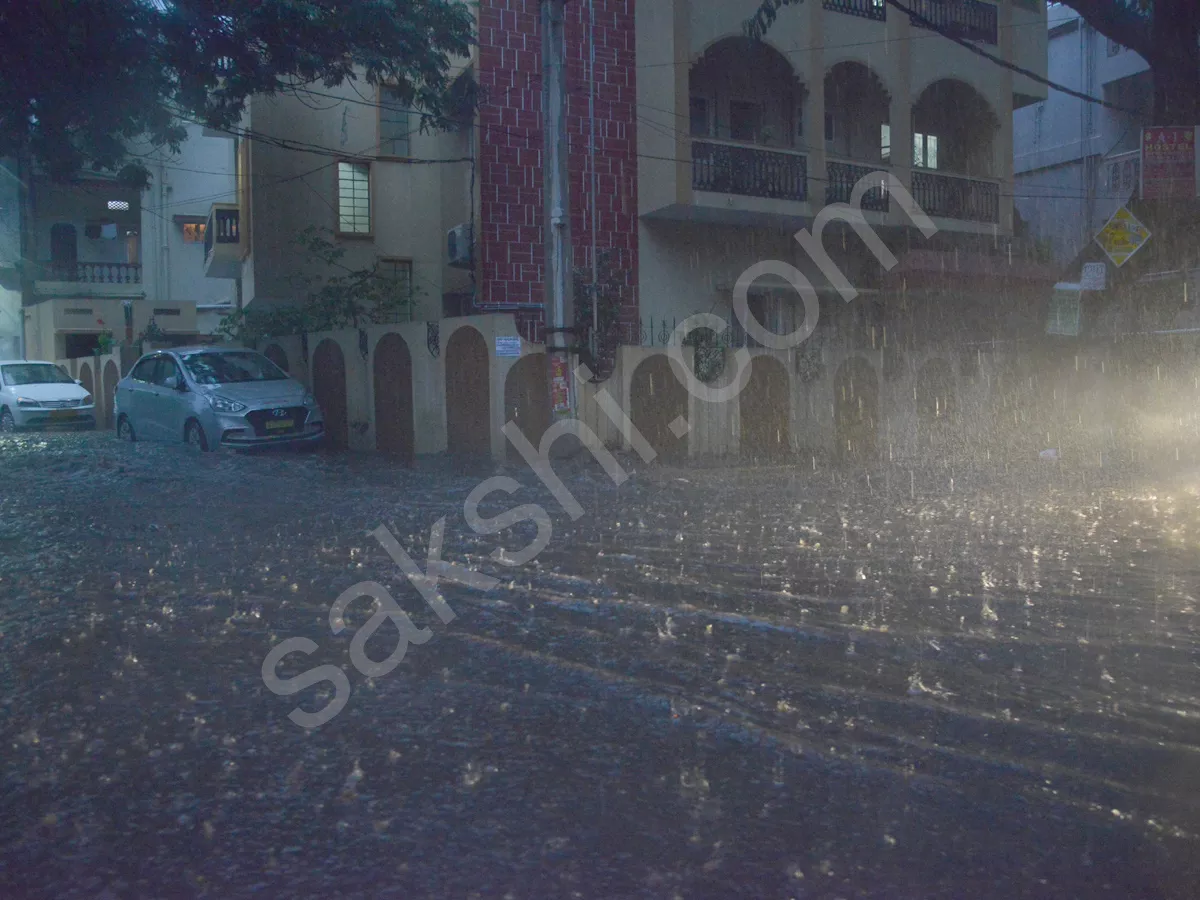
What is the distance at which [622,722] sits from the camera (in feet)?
13.6

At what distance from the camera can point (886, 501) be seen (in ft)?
35.5

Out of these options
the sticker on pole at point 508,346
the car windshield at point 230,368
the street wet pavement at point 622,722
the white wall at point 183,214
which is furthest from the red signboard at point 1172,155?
the white wall at point 183,214

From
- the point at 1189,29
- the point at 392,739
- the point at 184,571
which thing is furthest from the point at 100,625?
the point at 1189,29

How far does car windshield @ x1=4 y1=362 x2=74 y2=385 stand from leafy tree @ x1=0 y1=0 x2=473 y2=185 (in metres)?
11.5

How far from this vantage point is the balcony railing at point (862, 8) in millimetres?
21016

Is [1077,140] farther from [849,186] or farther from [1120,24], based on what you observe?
[1120,24]

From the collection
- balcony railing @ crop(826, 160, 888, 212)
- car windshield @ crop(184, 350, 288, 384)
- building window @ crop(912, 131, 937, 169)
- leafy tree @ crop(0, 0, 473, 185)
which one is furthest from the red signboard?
building window @ crop(912, 131, 937, 169)

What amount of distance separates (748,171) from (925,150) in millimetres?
6247

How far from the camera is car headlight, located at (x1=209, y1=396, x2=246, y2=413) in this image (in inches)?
615

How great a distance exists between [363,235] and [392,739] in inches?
822

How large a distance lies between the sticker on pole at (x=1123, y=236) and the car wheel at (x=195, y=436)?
11825 millimetres

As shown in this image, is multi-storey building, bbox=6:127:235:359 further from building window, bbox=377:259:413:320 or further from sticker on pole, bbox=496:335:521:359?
sticker on pole, bbox=496:335:521:359

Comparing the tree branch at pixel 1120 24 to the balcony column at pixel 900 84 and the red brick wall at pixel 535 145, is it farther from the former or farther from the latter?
the red brick wall at pixel 535 145

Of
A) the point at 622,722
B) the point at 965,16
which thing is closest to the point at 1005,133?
the point at 965,16
